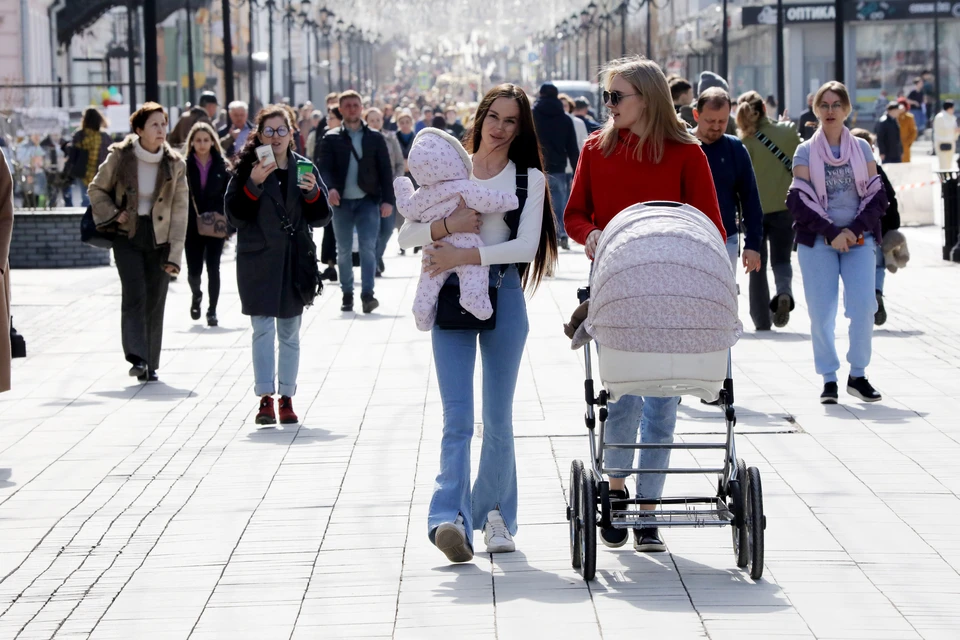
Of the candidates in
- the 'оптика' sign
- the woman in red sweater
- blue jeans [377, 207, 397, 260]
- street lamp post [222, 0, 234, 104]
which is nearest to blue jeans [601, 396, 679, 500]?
the woman in red sweater

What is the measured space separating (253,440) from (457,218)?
3.21 m

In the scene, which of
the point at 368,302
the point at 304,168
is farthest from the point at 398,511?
the point at 368,302

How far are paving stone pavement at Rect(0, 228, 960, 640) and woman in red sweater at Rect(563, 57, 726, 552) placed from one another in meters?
0.36

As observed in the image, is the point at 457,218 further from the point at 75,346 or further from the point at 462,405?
the point at 75,346

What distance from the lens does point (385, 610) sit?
5492mm

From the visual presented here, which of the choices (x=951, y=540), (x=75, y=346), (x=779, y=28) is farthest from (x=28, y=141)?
(x=951, y=540)

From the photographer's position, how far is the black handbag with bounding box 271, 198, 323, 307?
30.5ft

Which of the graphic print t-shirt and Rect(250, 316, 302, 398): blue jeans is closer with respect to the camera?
Rect(250, 316, 302, 398): blue jeans

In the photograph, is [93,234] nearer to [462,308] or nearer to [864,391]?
[864,391]

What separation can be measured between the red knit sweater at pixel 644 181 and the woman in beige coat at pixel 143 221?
539 cm

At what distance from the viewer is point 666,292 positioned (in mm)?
5348

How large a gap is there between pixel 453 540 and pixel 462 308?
Answer: 2.63 feet

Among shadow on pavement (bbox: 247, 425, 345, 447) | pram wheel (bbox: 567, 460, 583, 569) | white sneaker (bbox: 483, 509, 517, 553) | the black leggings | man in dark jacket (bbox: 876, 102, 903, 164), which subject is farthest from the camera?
man in dark jacket (bbox: 876, 102, 903, 164)

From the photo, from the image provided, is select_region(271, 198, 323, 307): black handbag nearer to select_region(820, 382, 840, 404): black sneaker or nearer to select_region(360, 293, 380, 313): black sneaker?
select_region(820, 382, 840, 404): black sneaker
